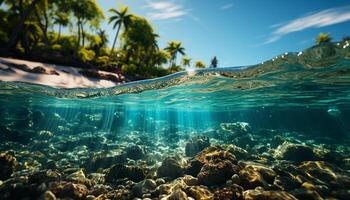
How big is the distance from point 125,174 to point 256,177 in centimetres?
528

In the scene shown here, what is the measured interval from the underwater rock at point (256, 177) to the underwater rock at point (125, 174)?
4190 millimetres

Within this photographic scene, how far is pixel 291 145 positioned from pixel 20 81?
1683 centimetres

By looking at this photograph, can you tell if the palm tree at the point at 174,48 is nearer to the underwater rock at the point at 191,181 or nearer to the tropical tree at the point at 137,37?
the tropical tree at the point at 137,37

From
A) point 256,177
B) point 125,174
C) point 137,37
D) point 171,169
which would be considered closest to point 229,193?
point 256,177

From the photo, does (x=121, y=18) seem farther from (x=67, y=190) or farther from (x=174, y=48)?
(x=67, y=190)

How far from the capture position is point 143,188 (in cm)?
841

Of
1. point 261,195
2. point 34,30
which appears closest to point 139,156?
point 261,195

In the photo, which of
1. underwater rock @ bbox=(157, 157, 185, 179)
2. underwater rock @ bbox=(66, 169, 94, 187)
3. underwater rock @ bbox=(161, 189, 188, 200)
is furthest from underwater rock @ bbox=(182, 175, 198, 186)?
underwater rock @ bbox=(66, 169, 94, 187)

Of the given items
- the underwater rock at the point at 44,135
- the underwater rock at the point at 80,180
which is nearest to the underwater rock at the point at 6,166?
the underwater rock at the point at 80,180

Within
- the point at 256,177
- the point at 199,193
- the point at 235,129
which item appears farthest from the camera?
the point at 235,129

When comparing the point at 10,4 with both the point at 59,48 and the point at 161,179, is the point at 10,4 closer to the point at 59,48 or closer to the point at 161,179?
the point at 59,48

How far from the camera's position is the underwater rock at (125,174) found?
32.5 ft

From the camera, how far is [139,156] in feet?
47.0

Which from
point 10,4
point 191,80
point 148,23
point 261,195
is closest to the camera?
point 261,195
